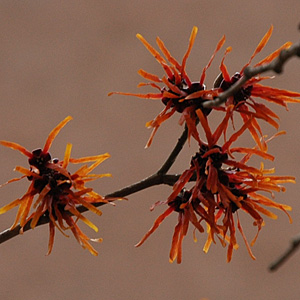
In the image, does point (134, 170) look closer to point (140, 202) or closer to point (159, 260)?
point (140, 202)

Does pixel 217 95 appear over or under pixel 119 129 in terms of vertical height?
under

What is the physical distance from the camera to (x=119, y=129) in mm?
2148

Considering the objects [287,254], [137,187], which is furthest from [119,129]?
[287,254]

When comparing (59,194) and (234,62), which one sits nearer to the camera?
(59,194)

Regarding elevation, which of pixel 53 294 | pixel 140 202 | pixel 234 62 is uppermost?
pixel 234 62

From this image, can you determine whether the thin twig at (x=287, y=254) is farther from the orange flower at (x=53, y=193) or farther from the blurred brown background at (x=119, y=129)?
the blurred brown background at (x=119, y=129)

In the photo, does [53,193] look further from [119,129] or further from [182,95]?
[119,129]

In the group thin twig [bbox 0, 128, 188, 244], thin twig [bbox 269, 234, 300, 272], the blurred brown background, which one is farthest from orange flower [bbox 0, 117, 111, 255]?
the blurred brown background

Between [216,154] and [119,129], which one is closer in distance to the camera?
[216,154]

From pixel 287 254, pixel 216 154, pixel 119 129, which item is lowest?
pixel 287 254

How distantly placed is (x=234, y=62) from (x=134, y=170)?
0.52 m

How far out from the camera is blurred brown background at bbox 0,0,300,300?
2018mm

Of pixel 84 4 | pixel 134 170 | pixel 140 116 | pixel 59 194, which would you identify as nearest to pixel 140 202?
pixel 134 170

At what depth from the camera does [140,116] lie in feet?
7.16
